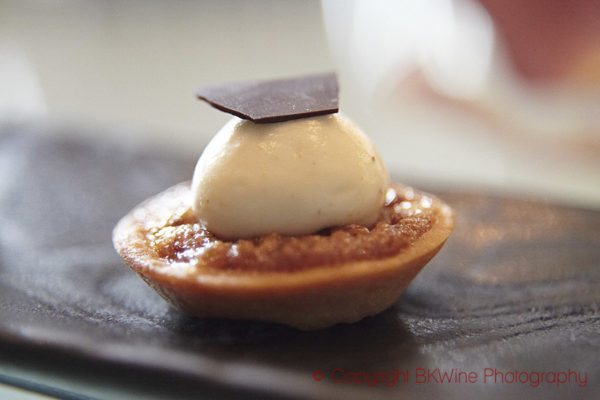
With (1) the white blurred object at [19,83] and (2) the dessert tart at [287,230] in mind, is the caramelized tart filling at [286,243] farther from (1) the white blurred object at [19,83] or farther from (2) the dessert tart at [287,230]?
(1) the white blurred object at [19,83]

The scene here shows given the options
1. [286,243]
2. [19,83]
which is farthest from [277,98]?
[19,83]

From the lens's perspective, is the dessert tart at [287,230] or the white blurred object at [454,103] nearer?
the dessert tart at [287,230]

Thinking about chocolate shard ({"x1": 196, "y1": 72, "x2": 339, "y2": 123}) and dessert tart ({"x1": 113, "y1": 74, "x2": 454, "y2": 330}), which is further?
chocolate shard ({"x1": 196, "y1": 72, "x2": 339, "y2": 123})

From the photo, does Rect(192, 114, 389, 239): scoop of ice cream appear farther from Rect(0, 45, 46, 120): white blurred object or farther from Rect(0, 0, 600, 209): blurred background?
Rect(0, 45, 46, 120): white blurred object

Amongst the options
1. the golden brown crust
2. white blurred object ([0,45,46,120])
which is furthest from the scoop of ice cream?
white blurred object ([0,45,46,120])

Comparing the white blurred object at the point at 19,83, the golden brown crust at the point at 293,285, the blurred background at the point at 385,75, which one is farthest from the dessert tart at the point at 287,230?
the white blurred object at the point at 19,83

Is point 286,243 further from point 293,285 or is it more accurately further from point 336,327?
point 336,327
